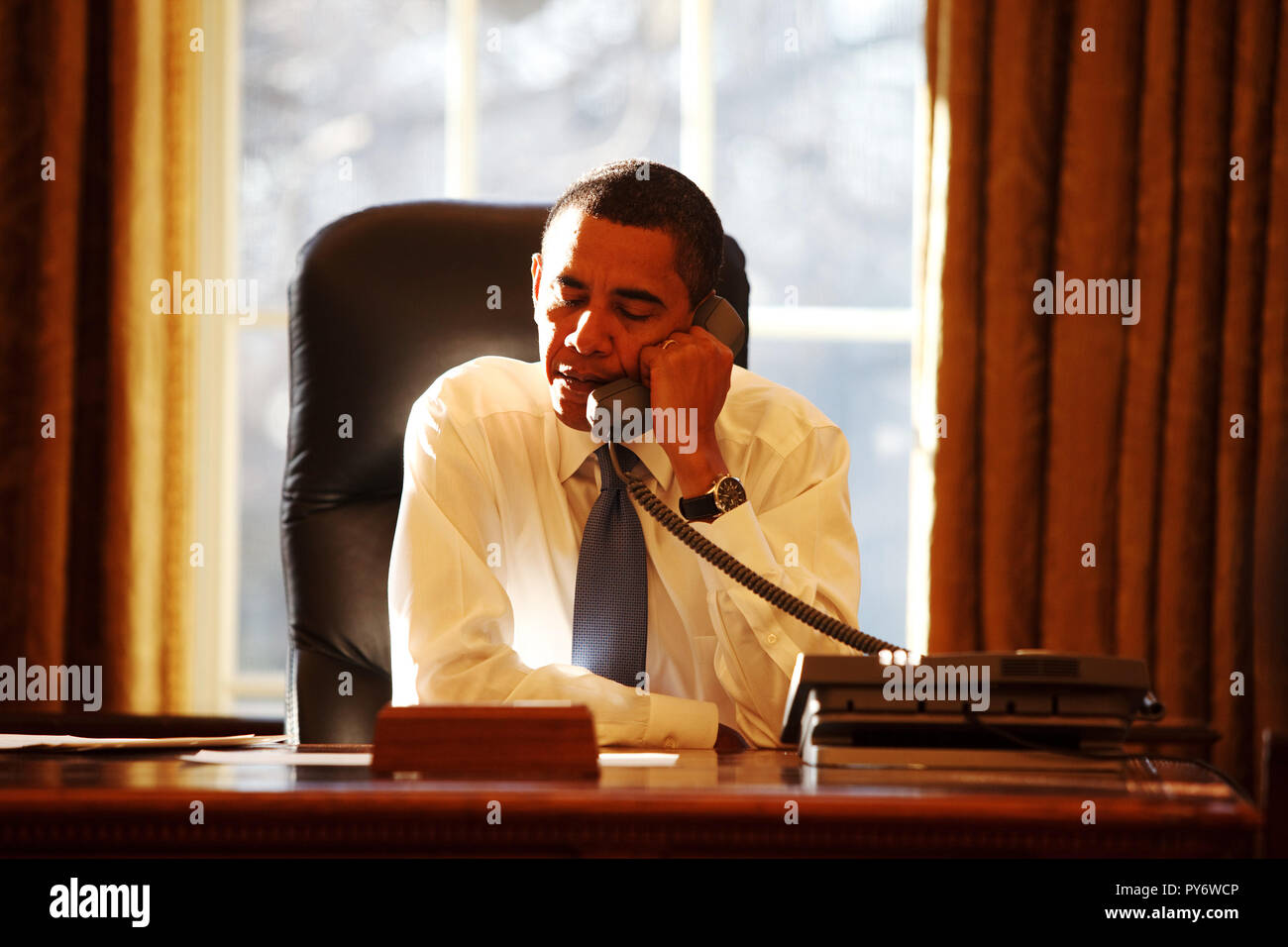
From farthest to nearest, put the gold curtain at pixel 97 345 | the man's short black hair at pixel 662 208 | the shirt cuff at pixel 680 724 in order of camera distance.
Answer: the gold curtain at pixel 97 345 < the man's short black hair at pixel 662 208 < the shirt cuff at pixel 680 724

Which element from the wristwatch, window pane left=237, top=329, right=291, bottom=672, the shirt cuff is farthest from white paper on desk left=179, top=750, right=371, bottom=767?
window pane left=237, top=329, right=291, bottom=672

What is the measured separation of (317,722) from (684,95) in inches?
63.2

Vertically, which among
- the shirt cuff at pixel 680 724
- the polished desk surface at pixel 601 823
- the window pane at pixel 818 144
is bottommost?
the shirt cuff at pixel 680 724

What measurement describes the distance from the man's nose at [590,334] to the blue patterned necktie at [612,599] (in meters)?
0.20

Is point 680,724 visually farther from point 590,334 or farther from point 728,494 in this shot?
point 590,334

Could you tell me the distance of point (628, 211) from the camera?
4.99ft

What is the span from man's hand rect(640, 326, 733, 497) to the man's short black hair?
0.12m

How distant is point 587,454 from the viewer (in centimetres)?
158

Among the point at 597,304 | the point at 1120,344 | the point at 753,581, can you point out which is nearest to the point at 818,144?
the point at 1120,344

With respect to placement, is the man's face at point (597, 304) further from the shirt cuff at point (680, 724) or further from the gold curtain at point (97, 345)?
the gold curtain at point (97, 345)

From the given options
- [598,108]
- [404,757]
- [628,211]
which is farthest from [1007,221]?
[404,757]

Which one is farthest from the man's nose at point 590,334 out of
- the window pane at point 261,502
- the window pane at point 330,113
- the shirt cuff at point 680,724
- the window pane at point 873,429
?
the window pane at point 261,502

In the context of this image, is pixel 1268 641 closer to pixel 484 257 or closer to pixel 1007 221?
pixel 1007 221

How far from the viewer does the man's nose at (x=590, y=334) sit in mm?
1484
